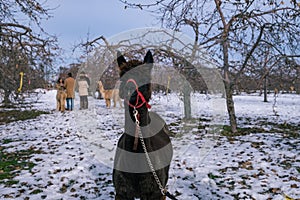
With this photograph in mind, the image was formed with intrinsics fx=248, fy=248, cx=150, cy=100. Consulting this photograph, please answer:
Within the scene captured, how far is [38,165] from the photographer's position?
5855mm

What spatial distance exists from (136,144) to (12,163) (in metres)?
4.89

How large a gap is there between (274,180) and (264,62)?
4913 mm

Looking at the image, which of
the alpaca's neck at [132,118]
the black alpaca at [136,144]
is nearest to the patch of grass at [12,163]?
the black alpaca at [136,144]

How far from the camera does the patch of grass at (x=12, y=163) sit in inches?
199

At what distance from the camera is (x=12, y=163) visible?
5996mm

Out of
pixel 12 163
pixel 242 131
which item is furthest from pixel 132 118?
pixel 242 131

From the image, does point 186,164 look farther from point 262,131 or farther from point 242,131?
point 262,131

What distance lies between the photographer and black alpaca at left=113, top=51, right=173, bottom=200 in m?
2.32

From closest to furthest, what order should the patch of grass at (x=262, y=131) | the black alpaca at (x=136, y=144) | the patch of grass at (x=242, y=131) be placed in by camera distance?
the black alpaca at (x=136, y=144) → the patch of grass at (x=262, y=131) → the patch of grass at (x=242, y=131)

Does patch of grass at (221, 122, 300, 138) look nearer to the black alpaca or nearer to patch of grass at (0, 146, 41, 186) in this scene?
patch of grass at (0, 146, 41, 186)

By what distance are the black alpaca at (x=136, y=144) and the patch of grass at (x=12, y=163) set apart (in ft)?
10.8

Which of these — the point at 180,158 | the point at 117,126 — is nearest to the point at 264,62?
the point at 180,158

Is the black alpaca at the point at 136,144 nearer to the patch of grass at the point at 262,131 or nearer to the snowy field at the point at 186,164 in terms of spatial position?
→ the snowy field at the point at 186,164

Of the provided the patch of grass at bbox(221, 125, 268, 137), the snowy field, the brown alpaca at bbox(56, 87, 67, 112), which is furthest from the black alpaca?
the brown alpaca at bbox(56, 87, 67, 112)
